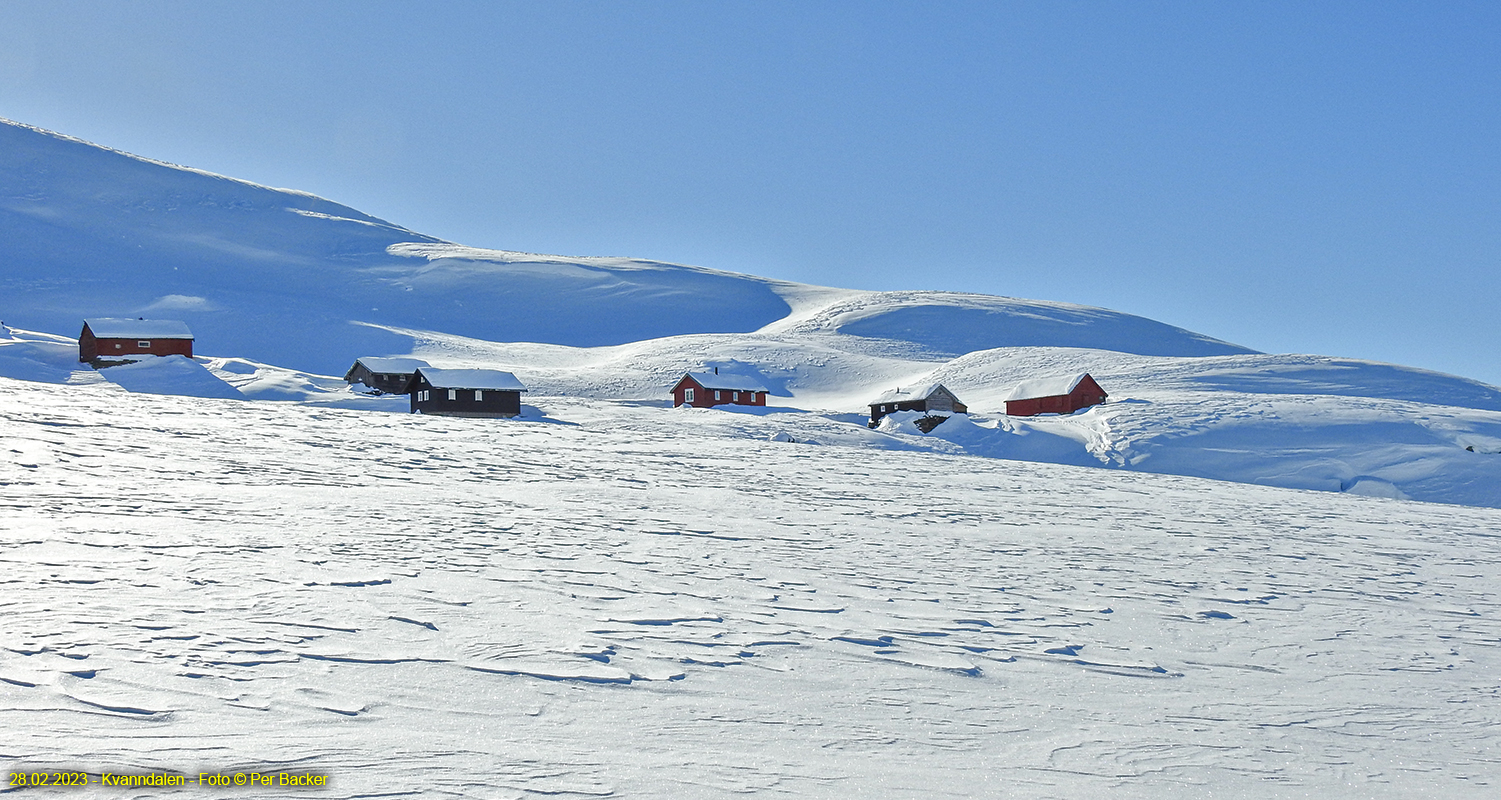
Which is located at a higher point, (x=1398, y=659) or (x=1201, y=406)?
(x=1201, y=406)

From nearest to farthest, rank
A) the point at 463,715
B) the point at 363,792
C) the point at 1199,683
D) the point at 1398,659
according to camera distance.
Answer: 1. the point at 363,792
2. the point at 463,715
3. the point at 1199,683
4. the point at 1398,659

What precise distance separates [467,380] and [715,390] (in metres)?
20.7

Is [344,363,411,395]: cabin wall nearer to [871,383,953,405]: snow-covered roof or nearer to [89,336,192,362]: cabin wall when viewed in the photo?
[89,336,192,362]: cabin wall

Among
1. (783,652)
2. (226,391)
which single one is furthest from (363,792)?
(226,391)

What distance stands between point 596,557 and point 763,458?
13.9 metres

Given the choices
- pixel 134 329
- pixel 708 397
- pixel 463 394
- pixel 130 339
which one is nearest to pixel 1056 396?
pixel 708 397

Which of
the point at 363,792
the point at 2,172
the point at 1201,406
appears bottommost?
the point at 363,792

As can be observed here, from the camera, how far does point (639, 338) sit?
120 metres

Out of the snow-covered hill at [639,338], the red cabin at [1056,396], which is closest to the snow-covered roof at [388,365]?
the snow-covered hill at [639,338]

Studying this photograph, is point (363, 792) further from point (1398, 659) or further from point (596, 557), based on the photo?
point (1398, 659)

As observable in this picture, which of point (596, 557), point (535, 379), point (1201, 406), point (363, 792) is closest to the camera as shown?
point (363, 792)

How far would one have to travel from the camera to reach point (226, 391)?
46.1m

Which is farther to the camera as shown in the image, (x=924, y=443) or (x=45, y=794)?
(x=924, y=443)

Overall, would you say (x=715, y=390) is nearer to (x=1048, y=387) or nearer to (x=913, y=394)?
(x=913, y=394)
